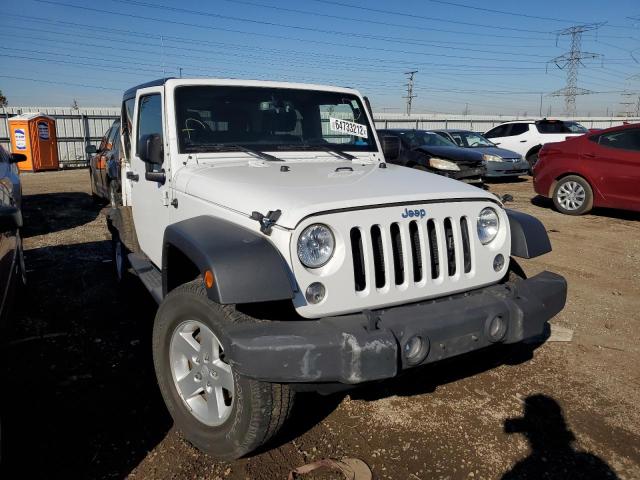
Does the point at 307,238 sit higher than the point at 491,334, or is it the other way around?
the point at 307,238

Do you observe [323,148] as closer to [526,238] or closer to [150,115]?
[150,115]

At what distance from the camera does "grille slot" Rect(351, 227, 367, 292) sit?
98.9 inches

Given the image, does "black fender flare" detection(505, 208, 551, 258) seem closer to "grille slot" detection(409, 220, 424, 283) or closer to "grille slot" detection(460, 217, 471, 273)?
"grille slot" detection(460, 217, 471, 273)

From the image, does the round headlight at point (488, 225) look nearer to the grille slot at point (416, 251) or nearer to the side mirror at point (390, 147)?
the grille slot at point (416, 251)

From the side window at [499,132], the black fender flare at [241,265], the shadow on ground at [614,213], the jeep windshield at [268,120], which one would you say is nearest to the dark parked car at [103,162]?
the jeep windshield at [268,120]

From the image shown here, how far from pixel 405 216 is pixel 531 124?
1531 centimetres

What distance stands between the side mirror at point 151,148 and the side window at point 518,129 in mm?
14931

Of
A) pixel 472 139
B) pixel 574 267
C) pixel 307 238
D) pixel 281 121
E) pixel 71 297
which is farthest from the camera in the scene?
pixel 472 139

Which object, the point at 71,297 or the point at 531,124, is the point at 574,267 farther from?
the point at 531,124

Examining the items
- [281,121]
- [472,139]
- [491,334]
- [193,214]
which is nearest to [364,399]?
[491,334]

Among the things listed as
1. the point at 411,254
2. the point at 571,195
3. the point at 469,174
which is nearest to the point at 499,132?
the point at 469,174

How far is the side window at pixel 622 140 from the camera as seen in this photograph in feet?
27.2

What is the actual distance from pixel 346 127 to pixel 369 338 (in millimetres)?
2291

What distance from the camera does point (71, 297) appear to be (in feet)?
16.6
